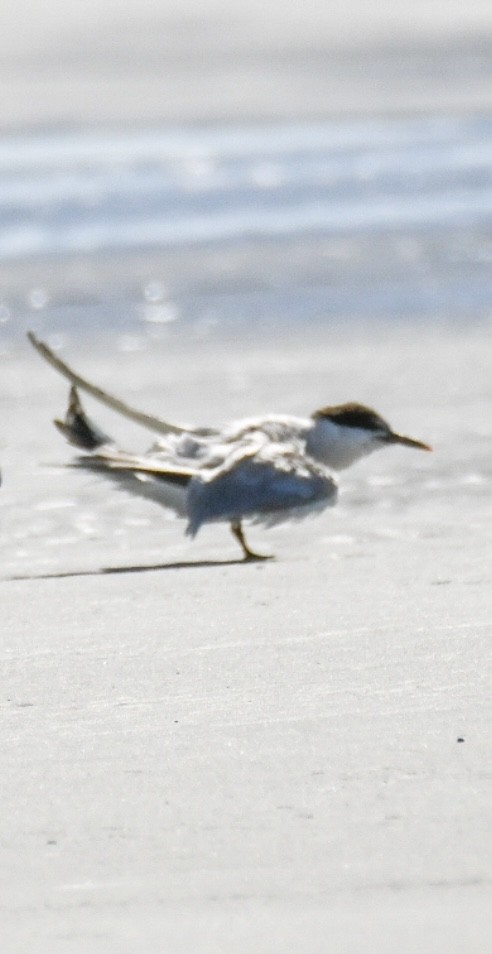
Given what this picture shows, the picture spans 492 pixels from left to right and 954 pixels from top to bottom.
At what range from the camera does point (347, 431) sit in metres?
5.06

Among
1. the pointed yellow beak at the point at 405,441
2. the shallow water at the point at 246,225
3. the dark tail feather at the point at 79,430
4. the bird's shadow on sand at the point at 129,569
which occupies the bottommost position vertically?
the shallow water at the point at 246,225

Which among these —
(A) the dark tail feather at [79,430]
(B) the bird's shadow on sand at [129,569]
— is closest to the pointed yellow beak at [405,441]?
(B) the bird's shadow on sand at [129,569]

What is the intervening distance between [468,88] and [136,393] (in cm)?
1421

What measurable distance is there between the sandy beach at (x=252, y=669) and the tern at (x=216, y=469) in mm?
119

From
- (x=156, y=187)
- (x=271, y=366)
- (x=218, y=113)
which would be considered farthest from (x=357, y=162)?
(x=271, y=366)

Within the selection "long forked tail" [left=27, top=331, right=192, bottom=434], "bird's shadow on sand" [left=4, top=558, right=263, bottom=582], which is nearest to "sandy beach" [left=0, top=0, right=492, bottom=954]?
"bird's shadow on sand" [left=4, top=558, right=263, bottom=582]

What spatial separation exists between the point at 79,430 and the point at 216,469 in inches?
15.1

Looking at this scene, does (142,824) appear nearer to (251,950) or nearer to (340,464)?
(251,950)

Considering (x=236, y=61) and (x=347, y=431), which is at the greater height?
(x=347, y=431)

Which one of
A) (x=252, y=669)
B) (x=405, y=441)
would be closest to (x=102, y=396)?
(x=405, y=441)

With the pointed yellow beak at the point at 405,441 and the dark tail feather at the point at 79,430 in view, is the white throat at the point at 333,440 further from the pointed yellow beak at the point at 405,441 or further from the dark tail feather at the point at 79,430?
the dark tail feather at the point at 79,430

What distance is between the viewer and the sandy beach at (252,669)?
2.17 meters

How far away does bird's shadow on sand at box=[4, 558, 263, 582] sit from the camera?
14.0ft

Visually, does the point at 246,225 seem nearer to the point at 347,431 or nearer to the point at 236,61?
the point at 347,431
